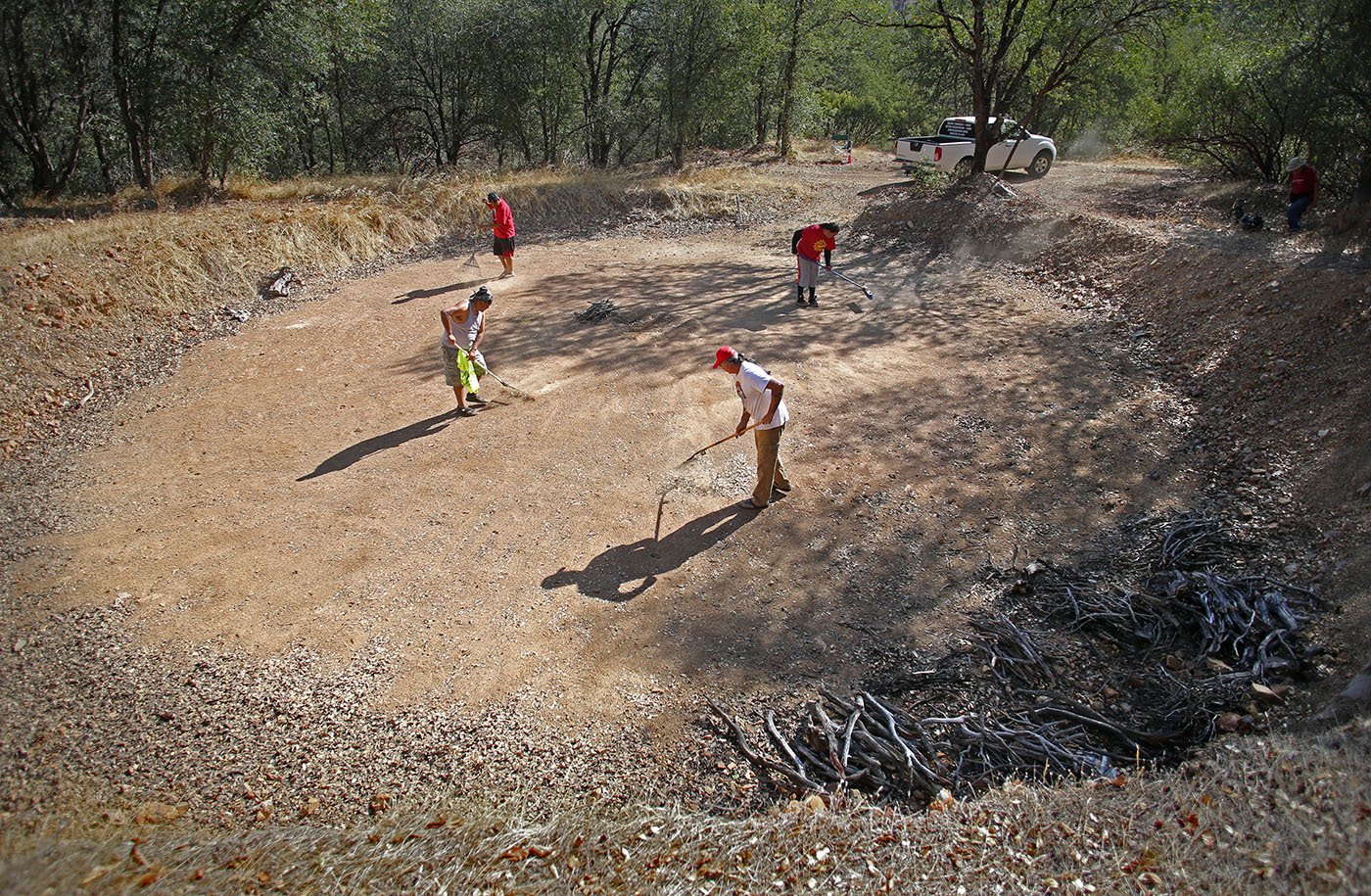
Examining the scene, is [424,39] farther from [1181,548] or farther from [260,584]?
[1181,548]

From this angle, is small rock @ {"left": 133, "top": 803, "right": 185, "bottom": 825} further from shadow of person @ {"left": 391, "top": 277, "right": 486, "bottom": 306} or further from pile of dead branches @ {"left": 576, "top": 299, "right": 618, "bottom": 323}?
shadow of person @ {"left": 391, "top": 277, "right": 486, "bottom": 306}

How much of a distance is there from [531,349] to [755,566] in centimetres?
581

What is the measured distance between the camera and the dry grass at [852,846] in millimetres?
3547

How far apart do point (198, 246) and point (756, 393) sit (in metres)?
10.6

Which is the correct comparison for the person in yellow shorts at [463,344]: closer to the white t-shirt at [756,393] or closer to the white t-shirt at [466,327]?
the white t-shirt at [466,327]

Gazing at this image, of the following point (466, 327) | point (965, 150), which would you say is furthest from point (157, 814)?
point (965, 150)

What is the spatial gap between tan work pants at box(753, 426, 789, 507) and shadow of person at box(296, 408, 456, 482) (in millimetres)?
3885

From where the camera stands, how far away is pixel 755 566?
6.69 metres

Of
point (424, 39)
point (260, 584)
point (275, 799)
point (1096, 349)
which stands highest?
point (424, 39)

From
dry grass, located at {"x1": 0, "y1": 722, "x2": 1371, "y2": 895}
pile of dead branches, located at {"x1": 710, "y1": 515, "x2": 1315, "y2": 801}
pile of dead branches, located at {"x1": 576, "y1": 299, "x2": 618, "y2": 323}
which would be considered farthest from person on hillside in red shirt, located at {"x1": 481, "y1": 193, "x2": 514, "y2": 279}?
dry grass, located at {"x1": 0, "y1": 722, "x2": 1371, "y2": 895}

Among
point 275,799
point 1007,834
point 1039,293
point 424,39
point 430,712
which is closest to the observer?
point 1007,834

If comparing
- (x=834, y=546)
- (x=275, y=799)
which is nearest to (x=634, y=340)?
(x=834, y=546)

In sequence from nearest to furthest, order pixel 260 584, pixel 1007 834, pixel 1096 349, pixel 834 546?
pixel 1007 834, pixel 260 584, pixel 834 546, pixel 1096 349

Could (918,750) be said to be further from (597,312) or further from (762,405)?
(597,312)
